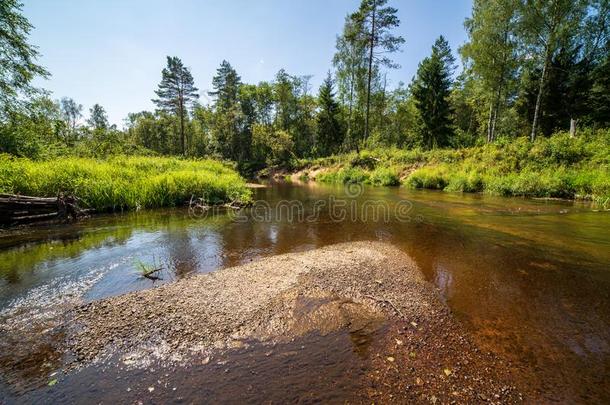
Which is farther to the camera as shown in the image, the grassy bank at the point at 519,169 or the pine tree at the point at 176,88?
the pine tree at the point at 176,88

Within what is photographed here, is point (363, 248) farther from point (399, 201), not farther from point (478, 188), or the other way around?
point (478, 188)

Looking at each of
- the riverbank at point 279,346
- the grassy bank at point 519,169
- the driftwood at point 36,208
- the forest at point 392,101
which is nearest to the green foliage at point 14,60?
the forest at point 392,101

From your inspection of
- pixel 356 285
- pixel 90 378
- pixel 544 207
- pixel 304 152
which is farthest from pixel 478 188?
pixel 304 152

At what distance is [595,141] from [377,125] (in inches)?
1445

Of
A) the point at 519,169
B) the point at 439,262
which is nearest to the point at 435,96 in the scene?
the point at 519,169

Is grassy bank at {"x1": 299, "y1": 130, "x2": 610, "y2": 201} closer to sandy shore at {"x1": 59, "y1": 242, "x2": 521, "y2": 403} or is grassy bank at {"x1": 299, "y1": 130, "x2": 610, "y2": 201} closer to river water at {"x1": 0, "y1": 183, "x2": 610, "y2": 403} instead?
river water at {"x1": 0, "y1": 183, "x2": 610, "y2": 403}

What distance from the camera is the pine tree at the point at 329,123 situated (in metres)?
46.2

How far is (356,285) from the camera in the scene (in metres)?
5.19

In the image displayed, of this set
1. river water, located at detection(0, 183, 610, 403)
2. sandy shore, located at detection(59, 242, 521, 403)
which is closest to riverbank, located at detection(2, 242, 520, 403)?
A: sandy shore, located at detection(59, 242, 521, 403)

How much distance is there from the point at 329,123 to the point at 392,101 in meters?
15.0

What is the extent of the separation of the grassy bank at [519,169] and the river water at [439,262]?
11.2ft

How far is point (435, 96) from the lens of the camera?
3259 centimetres

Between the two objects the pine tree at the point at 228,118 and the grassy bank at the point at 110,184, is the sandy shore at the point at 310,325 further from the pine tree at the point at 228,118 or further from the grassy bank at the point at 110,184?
the pine tree at the point at 228,118

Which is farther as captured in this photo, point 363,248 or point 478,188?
point 478,188
